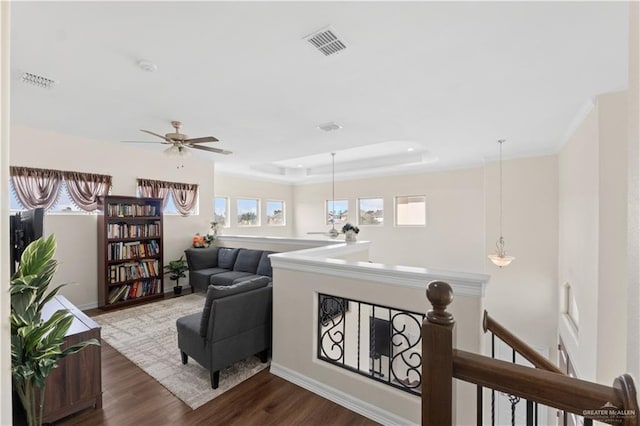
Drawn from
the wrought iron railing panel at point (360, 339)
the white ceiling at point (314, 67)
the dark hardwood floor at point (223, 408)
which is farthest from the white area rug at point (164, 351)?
the white ceiling at point (314, 67)

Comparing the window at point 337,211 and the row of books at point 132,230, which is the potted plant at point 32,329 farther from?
the window at point 337,211

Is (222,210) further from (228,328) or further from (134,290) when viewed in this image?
(228,328)

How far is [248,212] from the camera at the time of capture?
27.0 ft

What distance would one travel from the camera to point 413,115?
3547 mm

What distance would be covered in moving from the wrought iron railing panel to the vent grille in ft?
10.8

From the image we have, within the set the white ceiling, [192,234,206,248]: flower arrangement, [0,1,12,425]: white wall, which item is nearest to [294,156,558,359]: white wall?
the white ceiling

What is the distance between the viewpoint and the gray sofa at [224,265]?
15.7 ft

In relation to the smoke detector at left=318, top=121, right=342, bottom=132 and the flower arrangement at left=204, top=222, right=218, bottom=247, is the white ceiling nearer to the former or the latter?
the smoke detector at left=318, top=121, right=342, bottom=132

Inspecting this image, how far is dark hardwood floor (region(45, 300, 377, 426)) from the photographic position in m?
2.09

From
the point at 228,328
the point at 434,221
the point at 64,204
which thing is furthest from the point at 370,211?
the point at 64,204

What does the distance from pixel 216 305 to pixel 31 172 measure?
12.5 feet

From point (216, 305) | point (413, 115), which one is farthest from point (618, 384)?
point (413, 115)

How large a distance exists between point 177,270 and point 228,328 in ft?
11.0

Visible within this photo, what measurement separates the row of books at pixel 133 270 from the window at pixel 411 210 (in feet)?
19.1
